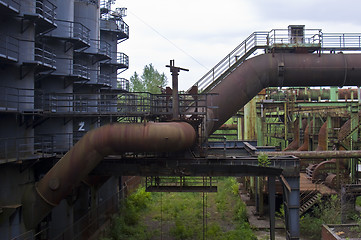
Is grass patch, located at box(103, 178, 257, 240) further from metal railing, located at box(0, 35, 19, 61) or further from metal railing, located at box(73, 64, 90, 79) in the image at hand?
metal railing, located at box(0, 35, 19, 61)

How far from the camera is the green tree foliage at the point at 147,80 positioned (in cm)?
6612

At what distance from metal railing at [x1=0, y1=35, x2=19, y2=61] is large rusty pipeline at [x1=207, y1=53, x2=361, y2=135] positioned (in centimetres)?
799

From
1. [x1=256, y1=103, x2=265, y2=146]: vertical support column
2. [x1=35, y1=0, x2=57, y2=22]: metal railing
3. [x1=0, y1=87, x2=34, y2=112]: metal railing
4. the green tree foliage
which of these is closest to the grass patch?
[x1=256, y1=103, x2=265, y2=146]: vertical support column

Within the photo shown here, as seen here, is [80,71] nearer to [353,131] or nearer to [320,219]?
[320,219]

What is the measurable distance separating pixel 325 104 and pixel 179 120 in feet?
70.5

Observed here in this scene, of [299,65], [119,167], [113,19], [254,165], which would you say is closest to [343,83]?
[299,65]

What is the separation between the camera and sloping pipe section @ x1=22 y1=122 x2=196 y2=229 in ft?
36.9

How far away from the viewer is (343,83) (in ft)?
54.4

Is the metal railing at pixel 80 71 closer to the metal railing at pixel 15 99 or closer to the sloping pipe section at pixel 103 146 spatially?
the metal railing at pixel 15 99

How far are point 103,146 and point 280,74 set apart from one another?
29.0ft

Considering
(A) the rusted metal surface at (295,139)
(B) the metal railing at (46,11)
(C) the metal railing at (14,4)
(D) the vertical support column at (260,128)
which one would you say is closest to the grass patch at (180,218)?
(D) the vertical support column at (260,128)

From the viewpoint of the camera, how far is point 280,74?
15.9 meters

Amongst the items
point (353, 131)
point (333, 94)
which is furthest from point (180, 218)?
point (333, 94)

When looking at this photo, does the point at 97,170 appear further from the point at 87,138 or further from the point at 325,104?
the point at 325,104
